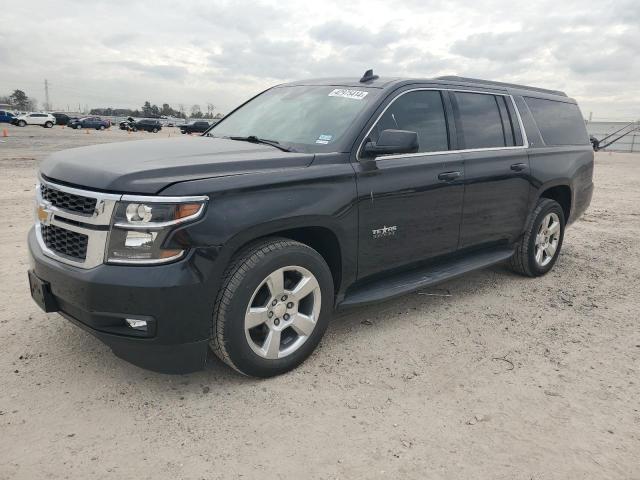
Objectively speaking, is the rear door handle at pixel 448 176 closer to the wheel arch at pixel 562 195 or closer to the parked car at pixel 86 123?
the wheel arch at pixel 562 195

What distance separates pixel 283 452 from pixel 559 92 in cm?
528

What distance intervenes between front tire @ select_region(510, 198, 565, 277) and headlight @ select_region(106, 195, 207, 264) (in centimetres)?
381

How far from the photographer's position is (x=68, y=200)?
2.94 metres

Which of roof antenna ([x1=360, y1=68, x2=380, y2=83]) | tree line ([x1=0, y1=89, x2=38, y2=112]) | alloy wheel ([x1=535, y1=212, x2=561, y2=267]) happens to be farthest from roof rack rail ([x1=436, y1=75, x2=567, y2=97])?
tree line ([x1=0, y1=89, x2=38, y2=112])

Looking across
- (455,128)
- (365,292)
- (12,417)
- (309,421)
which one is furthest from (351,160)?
(12,417)

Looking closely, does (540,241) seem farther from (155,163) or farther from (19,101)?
(19,101)

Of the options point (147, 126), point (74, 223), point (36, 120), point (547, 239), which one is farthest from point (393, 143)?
point (36, 120)

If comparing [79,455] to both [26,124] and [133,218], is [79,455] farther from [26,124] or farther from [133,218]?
[26,124]

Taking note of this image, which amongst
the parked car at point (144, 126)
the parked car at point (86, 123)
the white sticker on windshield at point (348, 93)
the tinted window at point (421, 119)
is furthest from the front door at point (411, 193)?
the parked car at point (86, 123)

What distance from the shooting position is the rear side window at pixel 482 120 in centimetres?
449

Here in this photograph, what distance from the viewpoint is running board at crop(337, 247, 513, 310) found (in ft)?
12.2

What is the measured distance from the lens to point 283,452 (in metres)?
2.61

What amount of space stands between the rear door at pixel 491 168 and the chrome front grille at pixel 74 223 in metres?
2.86

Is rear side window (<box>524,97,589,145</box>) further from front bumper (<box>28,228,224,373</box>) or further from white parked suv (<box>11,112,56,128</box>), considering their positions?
white parked suv (<box>11,112,56,128</box>)
